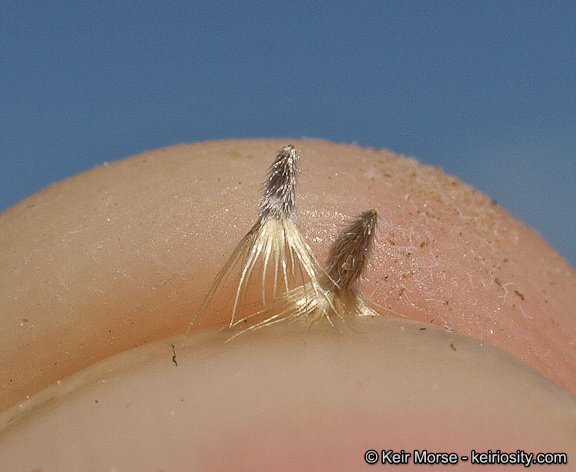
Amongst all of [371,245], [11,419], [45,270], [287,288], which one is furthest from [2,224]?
[371,245]

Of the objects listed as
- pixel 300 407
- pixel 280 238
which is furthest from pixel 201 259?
pixel 300 407

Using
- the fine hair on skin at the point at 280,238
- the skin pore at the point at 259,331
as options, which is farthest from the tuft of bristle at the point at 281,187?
the skin pore at the point at 259,331

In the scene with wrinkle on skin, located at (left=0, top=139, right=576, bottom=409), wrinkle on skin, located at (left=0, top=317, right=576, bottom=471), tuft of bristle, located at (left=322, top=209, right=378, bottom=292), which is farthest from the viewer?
wrinkle on skin, located at (left=0, top=139, right=576, bottom=409)

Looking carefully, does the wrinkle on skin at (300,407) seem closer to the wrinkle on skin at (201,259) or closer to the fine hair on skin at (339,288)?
the fine hair on skin at (339,288)

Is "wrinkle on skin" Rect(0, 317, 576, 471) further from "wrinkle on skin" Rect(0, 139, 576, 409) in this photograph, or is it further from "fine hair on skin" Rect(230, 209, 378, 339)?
"wrinkle on skin" Rect(0, 139, 576, 409)

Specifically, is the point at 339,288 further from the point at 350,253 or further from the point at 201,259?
the point at 201,259

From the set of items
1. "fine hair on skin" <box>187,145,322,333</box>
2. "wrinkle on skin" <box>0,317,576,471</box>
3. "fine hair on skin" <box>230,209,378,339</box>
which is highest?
"fine hair on skin" <box>187,145,322,333</box>

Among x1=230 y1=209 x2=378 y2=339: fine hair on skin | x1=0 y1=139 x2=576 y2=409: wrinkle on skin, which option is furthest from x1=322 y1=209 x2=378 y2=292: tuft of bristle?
x1=0 y1=139 x2=576 y2=409: wrinkle on skin
